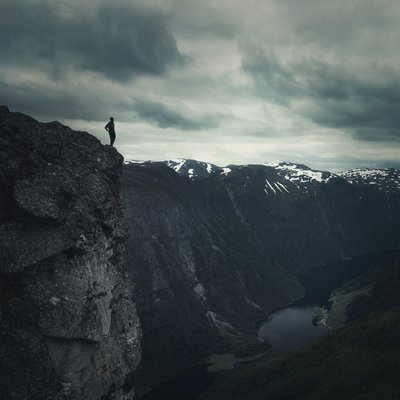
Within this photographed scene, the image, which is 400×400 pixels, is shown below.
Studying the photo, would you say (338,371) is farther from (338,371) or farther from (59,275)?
(59,275)

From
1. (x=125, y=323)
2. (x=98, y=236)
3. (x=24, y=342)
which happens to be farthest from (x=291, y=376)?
(x=24, y=342)

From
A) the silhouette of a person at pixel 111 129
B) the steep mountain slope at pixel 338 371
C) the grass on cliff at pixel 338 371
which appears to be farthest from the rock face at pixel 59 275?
the grass on cliff at pixel 338 371

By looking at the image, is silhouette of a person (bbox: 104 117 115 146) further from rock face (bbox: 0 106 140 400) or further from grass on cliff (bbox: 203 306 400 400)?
grass on cliff (bbox: 203 306 400 400)

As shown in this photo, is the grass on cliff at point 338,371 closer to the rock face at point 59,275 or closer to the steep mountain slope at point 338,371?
the steep mountain slope at point 338,371

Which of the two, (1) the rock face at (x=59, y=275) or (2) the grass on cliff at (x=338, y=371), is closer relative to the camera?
(1) the rock face at (x=59, y=275)

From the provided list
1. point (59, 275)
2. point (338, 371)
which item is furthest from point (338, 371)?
point (59, 275)

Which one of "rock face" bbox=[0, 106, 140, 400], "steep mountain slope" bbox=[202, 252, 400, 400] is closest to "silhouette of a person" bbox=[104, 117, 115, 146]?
"rock face" bbox=[0, 106, 140, 400]

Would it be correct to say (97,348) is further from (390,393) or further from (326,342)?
(326,342)

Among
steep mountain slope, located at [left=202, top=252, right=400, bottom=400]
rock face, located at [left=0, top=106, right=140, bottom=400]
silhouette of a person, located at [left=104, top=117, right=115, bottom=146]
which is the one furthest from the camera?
steep mountain slope, located at [left=202, top=252, right=400, bottom=400]

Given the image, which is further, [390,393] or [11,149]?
[390,393]
